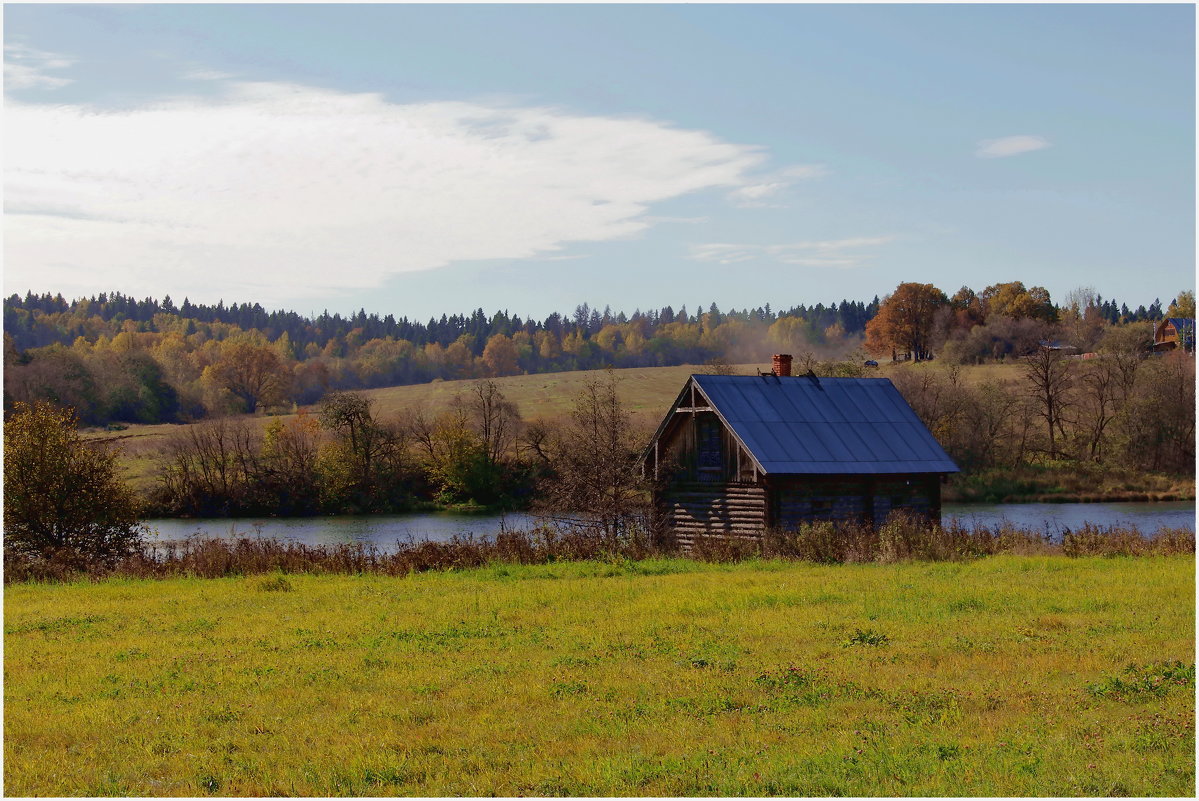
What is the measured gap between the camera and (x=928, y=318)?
116562mm

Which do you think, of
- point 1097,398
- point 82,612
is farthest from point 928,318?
point 82,612

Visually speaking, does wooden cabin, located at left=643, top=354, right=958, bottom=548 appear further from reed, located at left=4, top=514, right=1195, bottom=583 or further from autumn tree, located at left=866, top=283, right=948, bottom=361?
autumn tree, located at left=866, top=283, right=948, bottom=361

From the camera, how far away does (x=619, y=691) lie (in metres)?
12.0

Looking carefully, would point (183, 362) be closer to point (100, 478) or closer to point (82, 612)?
point (100, 478)

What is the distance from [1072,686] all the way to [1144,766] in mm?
2945

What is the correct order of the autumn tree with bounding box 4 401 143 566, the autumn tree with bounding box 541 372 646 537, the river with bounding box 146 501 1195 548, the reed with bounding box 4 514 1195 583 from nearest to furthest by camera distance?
1. the reed with bounding box 4 514 1195 583
2. the autumn tree with bounding box 4 401 143 566
3. the autumn tree with bounding box 541 372 646 537
4. the river with bounding box 146 501 1195 548

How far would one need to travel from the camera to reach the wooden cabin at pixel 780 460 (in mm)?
32938

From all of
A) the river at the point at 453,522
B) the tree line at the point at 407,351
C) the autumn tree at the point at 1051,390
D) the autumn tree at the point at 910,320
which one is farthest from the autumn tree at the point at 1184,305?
the river at the point at 453,522

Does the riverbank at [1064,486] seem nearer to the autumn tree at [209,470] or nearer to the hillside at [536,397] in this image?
the hillside at [536,397]

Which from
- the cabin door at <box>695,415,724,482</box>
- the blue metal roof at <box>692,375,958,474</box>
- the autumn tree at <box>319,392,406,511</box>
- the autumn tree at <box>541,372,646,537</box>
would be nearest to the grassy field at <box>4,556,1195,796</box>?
the blue metal roof at <box>692,375,958,474</box>

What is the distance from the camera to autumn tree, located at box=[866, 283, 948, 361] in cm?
11575

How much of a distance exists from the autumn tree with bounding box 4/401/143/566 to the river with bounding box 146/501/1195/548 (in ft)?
42.9

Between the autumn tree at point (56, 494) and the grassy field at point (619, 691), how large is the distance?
892 cm

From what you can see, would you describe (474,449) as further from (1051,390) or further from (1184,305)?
(1184,305)
